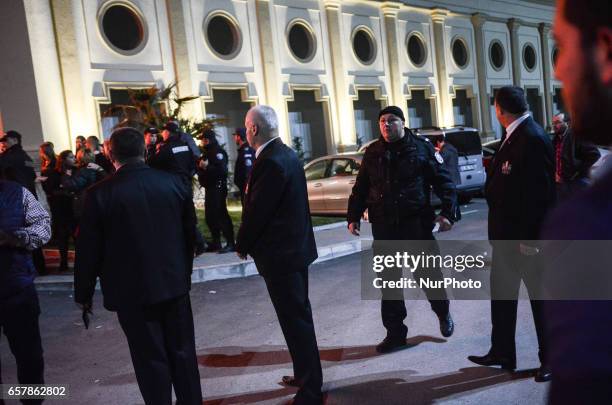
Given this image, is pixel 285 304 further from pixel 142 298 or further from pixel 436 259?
pixel 436 259

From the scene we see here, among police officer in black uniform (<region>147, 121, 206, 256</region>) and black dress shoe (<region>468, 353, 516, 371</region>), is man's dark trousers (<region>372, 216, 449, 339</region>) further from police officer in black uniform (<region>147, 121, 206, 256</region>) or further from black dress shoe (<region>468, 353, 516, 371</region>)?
police officer in black uniform (<region>147, 121, 206, 256</region>)

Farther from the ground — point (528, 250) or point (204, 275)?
point (528, 250)

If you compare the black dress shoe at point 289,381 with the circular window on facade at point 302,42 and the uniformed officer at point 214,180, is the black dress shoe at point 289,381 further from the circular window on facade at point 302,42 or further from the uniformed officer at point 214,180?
the circular window on facade at point 302,42

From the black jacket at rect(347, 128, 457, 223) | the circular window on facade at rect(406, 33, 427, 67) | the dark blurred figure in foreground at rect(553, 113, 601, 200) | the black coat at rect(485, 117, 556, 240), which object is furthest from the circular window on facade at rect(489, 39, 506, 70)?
the black coat at rect(485, 117, 556, 240)

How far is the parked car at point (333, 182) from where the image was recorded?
12.6 meters

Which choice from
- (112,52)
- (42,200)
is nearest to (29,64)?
(112,52)

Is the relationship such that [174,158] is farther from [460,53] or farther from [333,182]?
[460,53]

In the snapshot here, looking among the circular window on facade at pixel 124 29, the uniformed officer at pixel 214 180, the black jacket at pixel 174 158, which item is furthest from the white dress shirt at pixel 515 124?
the circular window on facade at pixel 124 29

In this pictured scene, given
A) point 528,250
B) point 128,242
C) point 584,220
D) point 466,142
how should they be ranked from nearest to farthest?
point 584,220 → point 128,242 → point 528,250 → point 466,142

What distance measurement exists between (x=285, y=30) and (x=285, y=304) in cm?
1718

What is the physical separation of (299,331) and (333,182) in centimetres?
914

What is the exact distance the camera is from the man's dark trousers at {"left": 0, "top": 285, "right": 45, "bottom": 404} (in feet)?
12.5

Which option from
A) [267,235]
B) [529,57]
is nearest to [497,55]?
[529,57]

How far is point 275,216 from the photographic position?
386 centimetres
